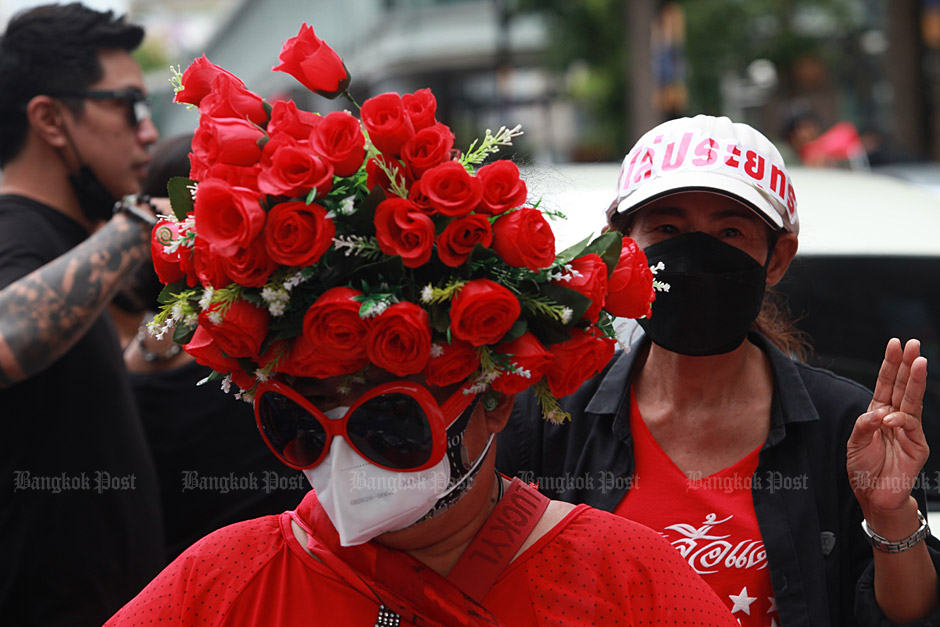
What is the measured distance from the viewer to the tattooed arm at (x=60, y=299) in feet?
9.57

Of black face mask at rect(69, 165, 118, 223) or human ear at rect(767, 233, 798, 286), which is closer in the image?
human ear at rect(767, 233, 798, 286)

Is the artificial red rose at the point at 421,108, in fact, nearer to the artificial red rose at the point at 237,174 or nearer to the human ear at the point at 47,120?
the artificial red rose at the point at 237,174

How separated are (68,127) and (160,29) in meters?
78.3

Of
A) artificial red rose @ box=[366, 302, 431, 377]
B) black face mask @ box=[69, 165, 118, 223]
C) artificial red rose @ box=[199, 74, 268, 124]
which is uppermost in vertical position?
artificial red rose @ box=[199, 74, 268, 124]

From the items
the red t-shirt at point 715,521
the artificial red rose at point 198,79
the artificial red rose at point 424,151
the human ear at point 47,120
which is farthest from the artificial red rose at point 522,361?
the human ear at point 47,120

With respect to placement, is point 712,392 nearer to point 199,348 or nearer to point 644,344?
point 644,344

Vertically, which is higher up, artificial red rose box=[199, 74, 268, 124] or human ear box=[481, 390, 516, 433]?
artificial red rose box=[199, 74, 268, 124]

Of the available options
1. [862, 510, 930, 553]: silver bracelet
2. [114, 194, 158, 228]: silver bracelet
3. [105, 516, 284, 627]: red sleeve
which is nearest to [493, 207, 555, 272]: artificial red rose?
[105, 516, 284, 627]: red sleeve

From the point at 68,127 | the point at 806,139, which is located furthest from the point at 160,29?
the point at 68,127

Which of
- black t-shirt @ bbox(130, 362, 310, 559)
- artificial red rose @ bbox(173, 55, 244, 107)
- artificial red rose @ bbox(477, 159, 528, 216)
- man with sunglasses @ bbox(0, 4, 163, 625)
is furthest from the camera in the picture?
black t-shirt @ bbox(130, 362, 310, 559)

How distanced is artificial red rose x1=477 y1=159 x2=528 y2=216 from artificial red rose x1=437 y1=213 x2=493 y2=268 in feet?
0.10

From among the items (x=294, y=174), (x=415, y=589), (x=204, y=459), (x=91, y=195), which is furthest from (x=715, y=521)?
(x=91, y=195)

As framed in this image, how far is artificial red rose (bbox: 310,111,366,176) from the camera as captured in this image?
1.68 meters

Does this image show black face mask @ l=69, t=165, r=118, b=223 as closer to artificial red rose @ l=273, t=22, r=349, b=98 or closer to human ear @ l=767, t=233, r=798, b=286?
artificial red rose @ l=273, t=22, r=349, b=98
